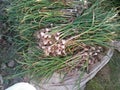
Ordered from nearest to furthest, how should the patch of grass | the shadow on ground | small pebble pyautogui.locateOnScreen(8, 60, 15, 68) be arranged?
the patch of grass < the shadow on ground < small pebble pyautogui.locateOnScreen(8, 60, 15, 68)

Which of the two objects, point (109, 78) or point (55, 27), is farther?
point (109, 78)

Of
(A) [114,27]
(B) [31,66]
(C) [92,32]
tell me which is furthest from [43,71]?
(A) [114,27]

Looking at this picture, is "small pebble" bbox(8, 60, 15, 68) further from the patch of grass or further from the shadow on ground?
the shadow on ground

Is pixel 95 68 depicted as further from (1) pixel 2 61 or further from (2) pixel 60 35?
(1) pixel 2 61

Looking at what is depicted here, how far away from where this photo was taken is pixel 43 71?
4.69 feet

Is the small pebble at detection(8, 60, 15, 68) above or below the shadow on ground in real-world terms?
above

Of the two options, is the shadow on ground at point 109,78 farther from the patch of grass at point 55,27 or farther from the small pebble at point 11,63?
the small pebble at point 11,63

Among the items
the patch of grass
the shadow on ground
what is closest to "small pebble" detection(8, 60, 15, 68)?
the patch of grass

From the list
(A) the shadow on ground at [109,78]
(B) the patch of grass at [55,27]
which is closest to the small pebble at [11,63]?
(B) the patch of grass at [55,27]

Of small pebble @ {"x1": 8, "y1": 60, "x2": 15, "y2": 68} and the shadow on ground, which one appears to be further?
small pebble @ {"x1": 8, "y1": 60, "x2": 15, "y2": 68}

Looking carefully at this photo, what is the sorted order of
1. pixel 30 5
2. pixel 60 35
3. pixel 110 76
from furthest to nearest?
pixel 110 76 < pixel 30 5 < pixel 60 35

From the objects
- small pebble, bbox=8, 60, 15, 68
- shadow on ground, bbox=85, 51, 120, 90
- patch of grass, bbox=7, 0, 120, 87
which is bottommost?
shadow on ground, bbox=85, 51, 120, 90

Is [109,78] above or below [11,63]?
below

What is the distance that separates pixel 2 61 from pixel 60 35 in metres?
0.60
